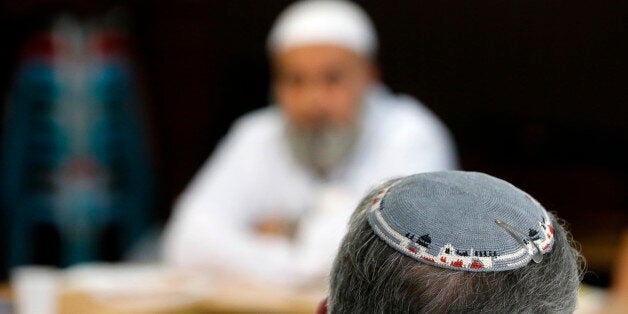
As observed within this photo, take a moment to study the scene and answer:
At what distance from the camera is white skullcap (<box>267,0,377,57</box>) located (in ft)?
11.3

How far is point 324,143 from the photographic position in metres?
3.43

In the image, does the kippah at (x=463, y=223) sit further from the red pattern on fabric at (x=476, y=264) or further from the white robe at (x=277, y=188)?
the white robe at (x=277, y=188)

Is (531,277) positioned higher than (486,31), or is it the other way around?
(531,277)

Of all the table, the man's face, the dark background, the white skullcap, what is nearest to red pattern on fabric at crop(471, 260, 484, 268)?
the table

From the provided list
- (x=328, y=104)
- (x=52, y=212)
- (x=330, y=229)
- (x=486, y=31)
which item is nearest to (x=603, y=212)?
(x=486, y=31)

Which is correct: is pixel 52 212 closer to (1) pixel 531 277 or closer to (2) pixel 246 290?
(2) pixel 246 290

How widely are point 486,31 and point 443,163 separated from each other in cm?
144

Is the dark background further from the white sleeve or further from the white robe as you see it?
the white sleeve

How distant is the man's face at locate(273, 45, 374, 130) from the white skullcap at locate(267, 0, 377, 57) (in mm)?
42

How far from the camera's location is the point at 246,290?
2.79 m

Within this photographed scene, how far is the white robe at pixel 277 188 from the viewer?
2.93 meters

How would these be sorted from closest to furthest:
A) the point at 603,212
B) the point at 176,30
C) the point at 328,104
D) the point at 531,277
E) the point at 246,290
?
the point at 531,277
the point at 246,290
the point at 328,104
the point at 603,212
the point at 176,30

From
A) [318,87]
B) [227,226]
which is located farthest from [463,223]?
[318,87]

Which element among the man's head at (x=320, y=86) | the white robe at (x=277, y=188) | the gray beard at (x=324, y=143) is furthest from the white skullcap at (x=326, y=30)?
the gray beard at (x=324, y=143)
